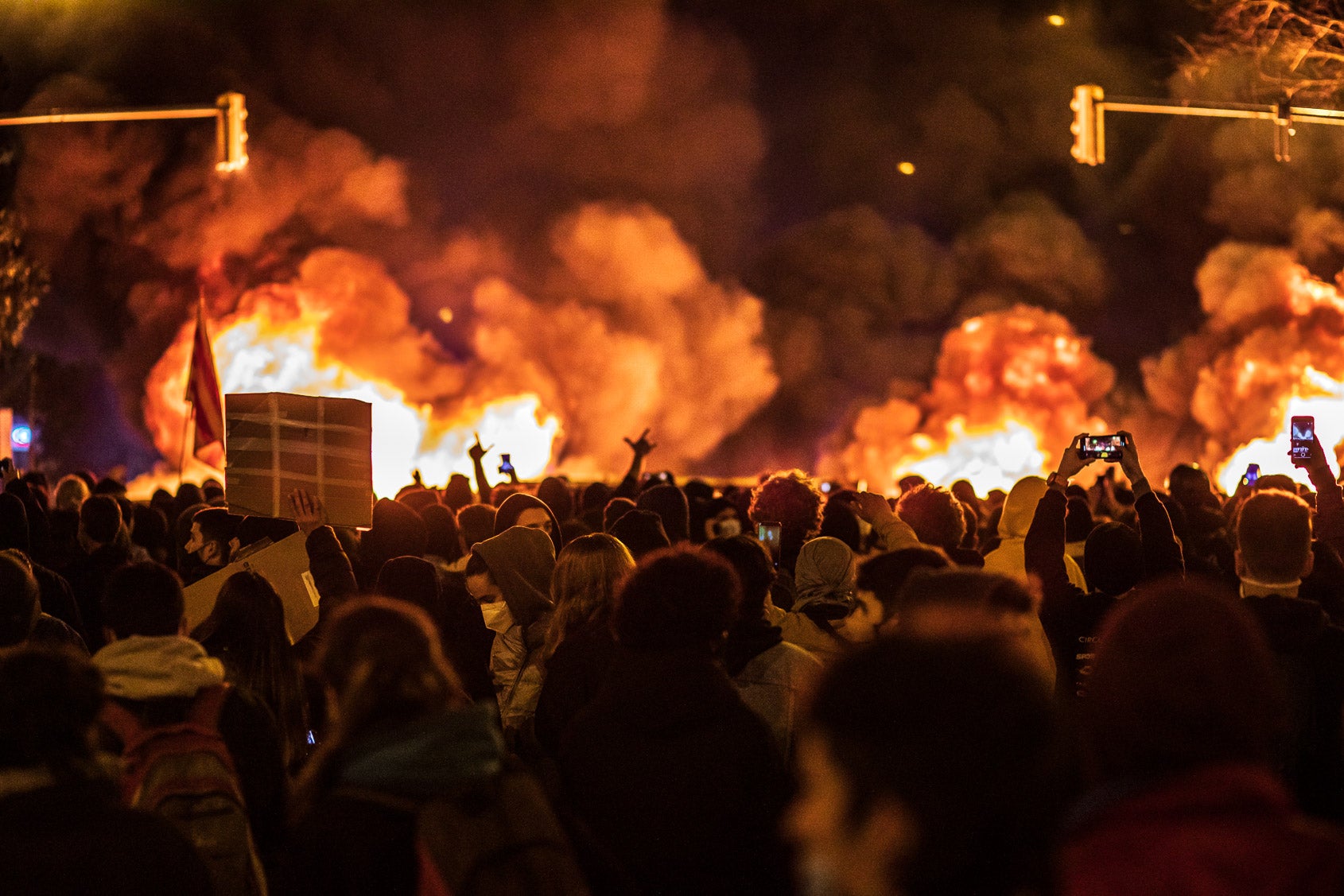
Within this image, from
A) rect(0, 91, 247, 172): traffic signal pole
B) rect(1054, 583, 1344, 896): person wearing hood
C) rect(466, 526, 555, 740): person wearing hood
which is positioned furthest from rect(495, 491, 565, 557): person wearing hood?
rect(0, 91, 247, 172): traffic signal pole

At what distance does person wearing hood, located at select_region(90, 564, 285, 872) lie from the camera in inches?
131

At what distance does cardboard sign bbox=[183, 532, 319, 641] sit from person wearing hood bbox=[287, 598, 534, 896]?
312 centimetres

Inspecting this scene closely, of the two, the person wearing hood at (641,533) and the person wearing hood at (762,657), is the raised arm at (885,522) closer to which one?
the person wearing hood at (641,533)

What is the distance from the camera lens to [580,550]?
4.81 meters

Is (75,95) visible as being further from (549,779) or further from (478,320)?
(549,779)

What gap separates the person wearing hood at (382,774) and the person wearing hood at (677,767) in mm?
628

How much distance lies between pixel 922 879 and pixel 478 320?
104 feet

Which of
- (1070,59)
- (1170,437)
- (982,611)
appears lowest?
(982,611)

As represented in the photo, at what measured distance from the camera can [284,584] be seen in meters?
5.94

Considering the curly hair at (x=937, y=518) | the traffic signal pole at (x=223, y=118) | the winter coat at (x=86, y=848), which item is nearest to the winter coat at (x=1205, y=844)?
the winter coat at (x=86, y=848)

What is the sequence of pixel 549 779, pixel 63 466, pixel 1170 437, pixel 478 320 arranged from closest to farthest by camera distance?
pixel 549 779 < pixel 1170 437 < pixel 478 320 < pixel 63 466

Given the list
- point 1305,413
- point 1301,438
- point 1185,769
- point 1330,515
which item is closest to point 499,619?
point 1330,515

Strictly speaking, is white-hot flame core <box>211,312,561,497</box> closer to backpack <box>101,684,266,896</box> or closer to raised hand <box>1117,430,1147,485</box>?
raised hand <box>1117,430,1147,485</box>

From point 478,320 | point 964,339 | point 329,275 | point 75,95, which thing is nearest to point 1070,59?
point 964,339
